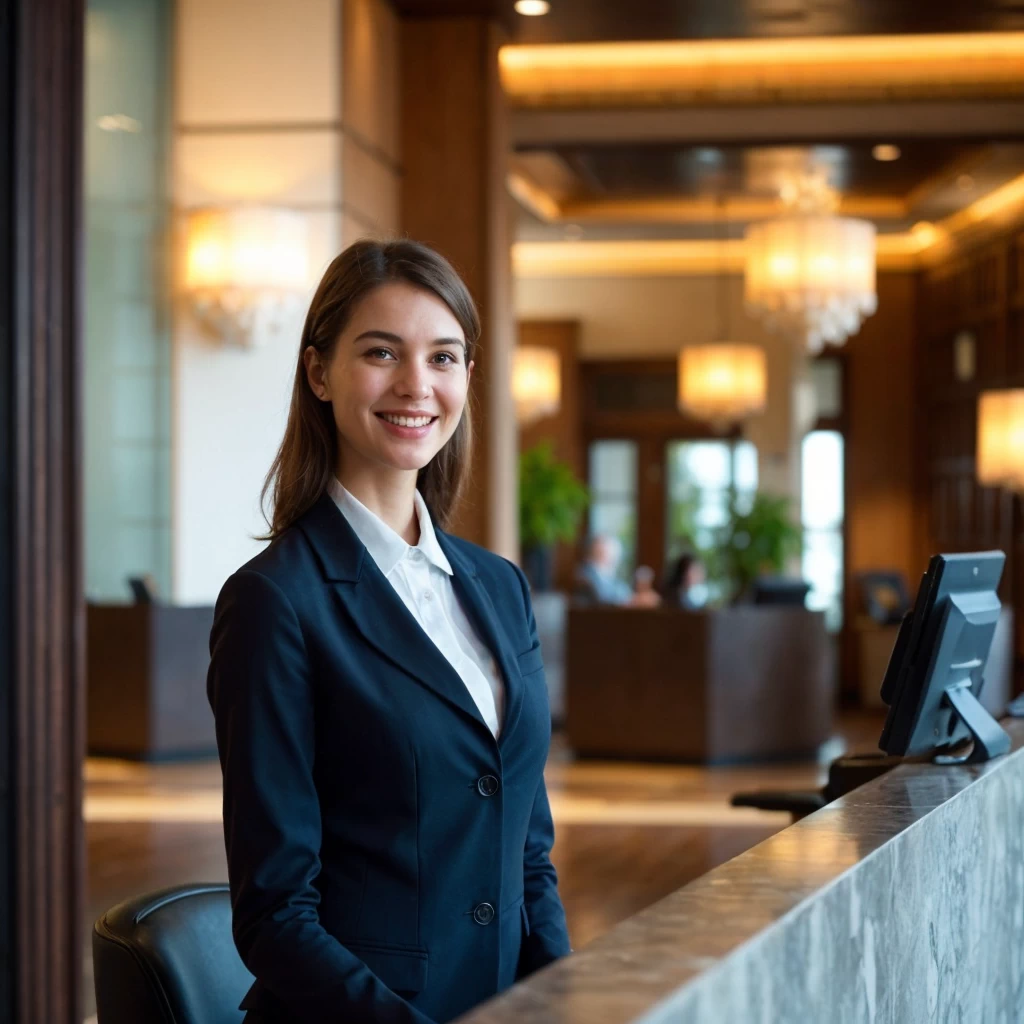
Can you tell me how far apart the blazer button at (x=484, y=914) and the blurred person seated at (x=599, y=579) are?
9214 mm

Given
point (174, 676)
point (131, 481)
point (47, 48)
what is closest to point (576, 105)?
point (131, 481)

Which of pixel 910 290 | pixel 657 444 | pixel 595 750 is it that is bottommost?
pixel 595 750

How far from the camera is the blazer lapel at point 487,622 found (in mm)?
1927

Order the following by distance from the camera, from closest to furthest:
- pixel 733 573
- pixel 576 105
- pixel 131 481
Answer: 1. pixel 131 481
2. pixel 576 105
3. pixel 733 573

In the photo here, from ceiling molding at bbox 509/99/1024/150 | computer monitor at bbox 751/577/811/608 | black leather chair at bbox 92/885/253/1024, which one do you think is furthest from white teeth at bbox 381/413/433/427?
computer monitor at bbox 751/577/811/608

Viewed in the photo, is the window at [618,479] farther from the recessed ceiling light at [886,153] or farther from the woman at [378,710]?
the woman at [378,710]

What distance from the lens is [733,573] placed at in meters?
13.6

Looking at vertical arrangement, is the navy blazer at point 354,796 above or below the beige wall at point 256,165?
below

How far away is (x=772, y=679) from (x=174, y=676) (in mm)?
3595

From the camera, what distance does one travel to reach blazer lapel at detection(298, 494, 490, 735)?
183 centimetres

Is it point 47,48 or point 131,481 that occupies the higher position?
point 47,48

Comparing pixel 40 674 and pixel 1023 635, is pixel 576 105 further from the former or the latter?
pixel 40 674

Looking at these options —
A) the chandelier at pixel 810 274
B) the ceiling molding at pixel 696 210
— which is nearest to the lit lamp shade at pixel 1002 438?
the chandelier at pixel 810 274

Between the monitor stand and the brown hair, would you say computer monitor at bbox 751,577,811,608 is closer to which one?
the monitor stand
